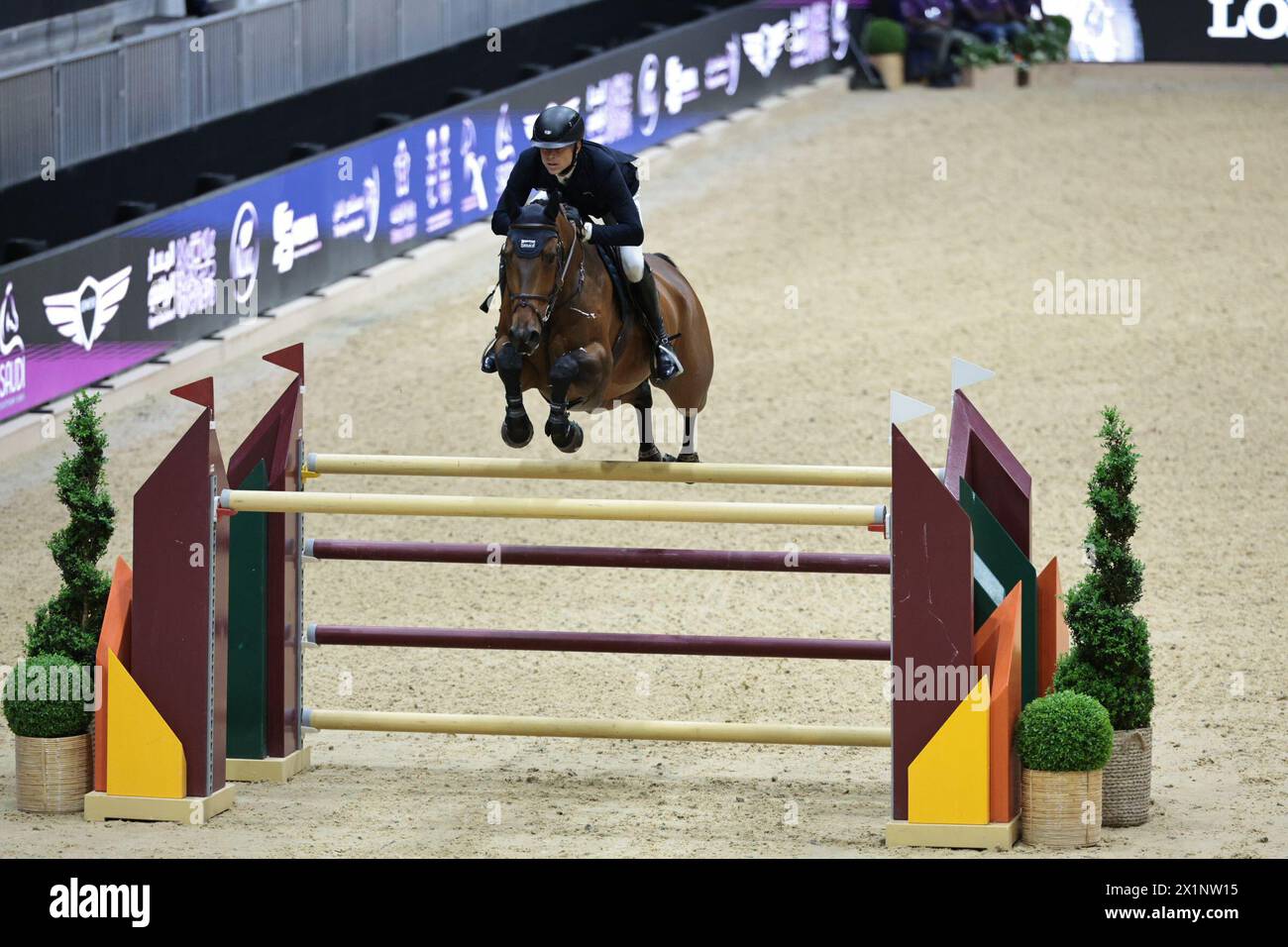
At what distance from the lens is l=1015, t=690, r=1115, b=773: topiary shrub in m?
7.95

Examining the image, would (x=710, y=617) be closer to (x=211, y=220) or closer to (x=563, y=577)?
(x=563, y=577)

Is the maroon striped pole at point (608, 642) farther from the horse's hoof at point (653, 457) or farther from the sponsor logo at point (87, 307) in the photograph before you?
the sponsor logo at point (87, 307)

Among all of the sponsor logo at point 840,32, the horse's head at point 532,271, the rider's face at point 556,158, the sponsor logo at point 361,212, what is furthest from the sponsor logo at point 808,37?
the horse's head at point 532,271

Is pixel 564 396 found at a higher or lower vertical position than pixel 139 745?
higher

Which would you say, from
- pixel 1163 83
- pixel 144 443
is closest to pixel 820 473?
pixel 144 443

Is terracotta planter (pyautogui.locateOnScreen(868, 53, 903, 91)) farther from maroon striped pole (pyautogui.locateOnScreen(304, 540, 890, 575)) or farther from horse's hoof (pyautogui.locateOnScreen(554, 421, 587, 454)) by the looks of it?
horse's hoof (pyautogui.locateOnScreen(554, 421, 587, 454))

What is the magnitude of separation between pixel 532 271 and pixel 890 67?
63.7 feet

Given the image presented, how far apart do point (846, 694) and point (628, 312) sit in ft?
11.7

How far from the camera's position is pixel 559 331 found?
7.92 m

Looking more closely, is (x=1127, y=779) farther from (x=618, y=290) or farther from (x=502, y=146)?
(x=502, y=146)

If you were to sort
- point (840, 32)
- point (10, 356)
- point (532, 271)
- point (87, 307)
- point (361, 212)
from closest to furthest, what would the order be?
point (532, 271)
point (10, 356)
point (87, 307)
point (361, 212)
point (840, 32)

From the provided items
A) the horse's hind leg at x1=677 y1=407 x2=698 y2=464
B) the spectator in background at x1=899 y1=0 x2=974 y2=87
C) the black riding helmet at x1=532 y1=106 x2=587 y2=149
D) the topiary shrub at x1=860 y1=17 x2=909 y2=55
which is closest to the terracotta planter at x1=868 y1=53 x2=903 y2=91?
the topiary shrub at x1=860 y1=17 x2=909 y2=55

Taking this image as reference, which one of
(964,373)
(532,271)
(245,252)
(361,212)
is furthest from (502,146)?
(532,271)

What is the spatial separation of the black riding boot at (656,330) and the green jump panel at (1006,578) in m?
1.40
